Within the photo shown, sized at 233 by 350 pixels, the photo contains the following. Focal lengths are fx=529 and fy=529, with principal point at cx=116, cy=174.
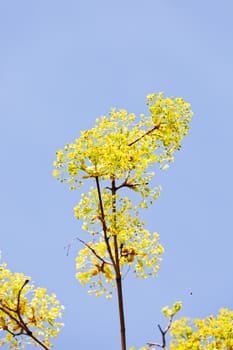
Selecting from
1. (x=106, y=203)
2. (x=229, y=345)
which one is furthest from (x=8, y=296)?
(x=229, y=345)

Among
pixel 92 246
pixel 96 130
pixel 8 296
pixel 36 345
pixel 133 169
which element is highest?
pixel 96 130

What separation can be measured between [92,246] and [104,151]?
1075mm

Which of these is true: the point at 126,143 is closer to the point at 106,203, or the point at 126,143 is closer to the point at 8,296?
the point at 106,203

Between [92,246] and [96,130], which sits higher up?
[96,130]

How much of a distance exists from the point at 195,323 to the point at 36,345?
2.05 meters

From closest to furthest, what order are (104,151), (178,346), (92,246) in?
(104,151) < (92,246) < (178,346)

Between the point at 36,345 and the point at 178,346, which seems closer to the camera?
the point at 36,345

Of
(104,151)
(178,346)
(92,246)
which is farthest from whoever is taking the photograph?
(178,346)

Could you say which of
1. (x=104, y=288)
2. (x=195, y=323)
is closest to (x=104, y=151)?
(x=104, y=288)

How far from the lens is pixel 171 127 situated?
585 centimetres

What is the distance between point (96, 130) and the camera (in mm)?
5523

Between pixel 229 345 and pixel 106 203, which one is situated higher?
pixel 106 203

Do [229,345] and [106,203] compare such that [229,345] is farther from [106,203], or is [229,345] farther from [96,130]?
[96,130]

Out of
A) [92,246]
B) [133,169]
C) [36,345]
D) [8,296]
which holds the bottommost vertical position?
[36,345]
